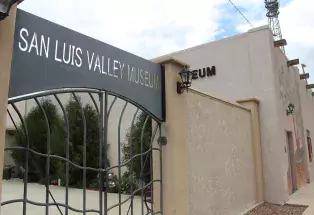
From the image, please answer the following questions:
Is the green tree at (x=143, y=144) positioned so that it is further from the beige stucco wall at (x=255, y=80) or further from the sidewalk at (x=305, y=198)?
the sidewalk at (x=305, y=198)

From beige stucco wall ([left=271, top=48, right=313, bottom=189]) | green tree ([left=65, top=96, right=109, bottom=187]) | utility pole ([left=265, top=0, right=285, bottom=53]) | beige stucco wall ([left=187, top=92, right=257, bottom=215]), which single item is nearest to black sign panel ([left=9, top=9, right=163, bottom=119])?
green tree ([left=65, top=96, right=109, bottom=187])

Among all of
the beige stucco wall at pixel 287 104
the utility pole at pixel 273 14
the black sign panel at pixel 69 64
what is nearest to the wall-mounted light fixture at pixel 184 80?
the black sign panel at pixel 69 64

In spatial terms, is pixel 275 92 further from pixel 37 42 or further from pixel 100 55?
pixel 37 42

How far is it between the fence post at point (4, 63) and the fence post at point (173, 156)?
2.12m

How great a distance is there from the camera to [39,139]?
2887 millimetres

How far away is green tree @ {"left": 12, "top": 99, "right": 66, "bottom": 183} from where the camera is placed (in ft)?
8.14

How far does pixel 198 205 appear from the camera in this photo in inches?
173

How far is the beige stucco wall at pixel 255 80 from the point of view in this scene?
7547 millimetres

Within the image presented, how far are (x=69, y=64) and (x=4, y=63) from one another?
0.65 metres

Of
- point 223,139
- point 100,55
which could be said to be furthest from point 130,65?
point 223,139

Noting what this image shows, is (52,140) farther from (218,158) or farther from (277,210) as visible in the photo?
(277,210)

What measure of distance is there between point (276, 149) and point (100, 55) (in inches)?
243

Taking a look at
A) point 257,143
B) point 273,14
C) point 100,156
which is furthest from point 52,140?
point 273,14

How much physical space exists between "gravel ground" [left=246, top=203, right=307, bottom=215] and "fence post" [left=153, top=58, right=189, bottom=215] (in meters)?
3.06
